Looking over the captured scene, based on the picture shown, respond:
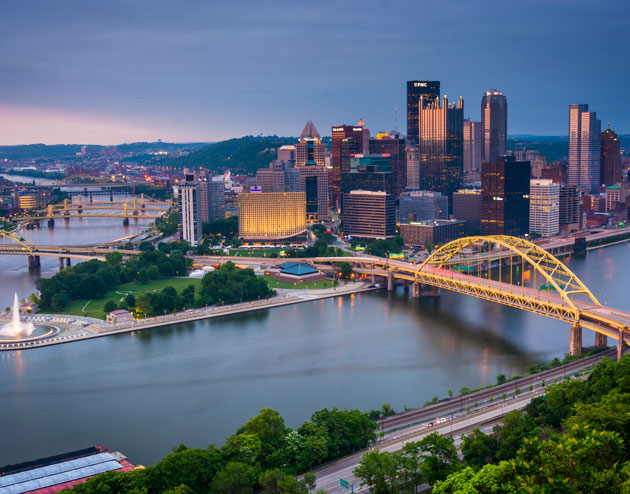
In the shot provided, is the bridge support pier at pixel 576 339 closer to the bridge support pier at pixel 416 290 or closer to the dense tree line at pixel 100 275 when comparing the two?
the bridge support pier at pixel 416 290

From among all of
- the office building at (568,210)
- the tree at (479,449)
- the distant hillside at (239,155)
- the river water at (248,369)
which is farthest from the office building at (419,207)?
the distant hillside at (239,155)

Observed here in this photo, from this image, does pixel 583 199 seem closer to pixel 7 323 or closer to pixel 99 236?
pixel 99 236

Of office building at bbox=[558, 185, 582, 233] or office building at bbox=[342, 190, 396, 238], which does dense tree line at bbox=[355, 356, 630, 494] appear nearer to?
office building at bbox=[342, 190, 396, 238]

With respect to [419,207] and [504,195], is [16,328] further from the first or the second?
[419,207]

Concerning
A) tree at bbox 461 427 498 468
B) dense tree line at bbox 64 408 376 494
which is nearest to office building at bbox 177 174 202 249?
dense tree line at bbox 64 408 376 494

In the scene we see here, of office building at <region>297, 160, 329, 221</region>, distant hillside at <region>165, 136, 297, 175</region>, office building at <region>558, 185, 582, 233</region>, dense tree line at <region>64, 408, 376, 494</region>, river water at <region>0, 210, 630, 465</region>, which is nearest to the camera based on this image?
dense tree line at <region>64, 408, 376, 494</region>

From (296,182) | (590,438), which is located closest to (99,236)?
(296,182)

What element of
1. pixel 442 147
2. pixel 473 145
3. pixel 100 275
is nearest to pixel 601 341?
pixel 100 275
